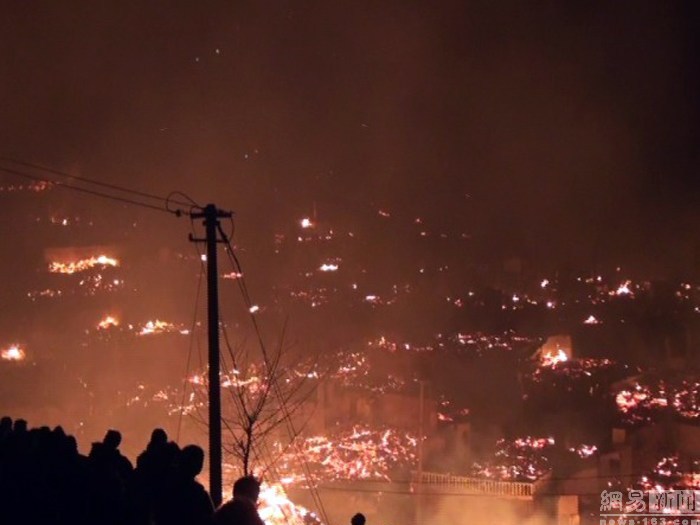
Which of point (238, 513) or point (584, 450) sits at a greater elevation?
point (238, 513)

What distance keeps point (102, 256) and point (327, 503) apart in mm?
34526

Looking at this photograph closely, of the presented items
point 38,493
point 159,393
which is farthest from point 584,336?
point 38,493

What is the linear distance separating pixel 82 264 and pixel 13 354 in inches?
408

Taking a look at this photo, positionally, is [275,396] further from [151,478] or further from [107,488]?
[107,488]

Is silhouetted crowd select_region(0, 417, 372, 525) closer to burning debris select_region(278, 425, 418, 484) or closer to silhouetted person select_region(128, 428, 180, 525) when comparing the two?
silhouetted person select_region(128, 428, 180, 525)

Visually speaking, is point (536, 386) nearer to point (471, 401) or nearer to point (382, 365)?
point (471, 401)

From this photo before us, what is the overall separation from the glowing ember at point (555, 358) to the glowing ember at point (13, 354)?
2972cm

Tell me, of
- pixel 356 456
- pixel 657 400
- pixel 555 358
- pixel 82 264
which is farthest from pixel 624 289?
pixel 82 264

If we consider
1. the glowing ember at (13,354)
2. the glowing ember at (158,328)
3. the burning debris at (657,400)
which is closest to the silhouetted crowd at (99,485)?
the burning debris at (657,400)

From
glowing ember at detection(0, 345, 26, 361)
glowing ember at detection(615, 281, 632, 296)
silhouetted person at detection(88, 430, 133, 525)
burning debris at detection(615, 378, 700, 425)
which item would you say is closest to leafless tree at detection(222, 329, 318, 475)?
burning debris at detection(615, 378, 700, 425)

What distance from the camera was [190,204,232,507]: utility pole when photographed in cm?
1051

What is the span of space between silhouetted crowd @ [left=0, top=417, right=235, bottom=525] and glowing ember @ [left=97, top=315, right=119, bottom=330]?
1774 inches

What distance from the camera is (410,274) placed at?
184ft

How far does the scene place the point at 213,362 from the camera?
1069 cm
